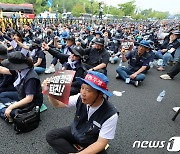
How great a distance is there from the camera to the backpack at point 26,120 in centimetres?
264

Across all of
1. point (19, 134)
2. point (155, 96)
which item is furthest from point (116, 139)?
point (155, 96)

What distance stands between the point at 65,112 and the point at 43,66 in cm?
245

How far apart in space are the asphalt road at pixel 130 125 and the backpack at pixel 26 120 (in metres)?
0.09

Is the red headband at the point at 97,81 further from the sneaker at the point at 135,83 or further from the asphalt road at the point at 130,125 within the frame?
the sneaker at the point at 135,83

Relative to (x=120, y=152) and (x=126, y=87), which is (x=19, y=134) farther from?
(x=126, y=87)

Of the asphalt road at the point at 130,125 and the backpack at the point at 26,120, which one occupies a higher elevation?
the backpack at the point at 26,120

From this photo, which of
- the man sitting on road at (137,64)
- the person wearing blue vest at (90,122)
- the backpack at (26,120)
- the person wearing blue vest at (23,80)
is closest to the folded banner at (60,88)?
the person wearing blue vest at (90,122)

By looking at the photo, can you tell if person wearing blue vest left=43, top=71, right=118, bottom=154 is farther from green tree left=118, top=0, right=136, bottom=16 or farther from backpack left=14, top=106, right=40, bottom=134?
green tree left=118, top=0, right=136, bottom=16

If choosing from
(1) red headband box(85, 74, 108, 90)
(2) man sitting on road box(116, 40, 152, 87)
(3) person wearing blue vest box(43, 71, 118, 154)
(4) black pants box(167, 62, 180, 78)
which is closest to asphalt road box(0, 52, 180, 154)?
(2) man sitting on road box(116, 40, 152, 87)

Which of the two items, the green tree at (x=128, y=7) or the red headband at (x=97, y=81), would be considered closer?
the red headband at (x=97, y=81)

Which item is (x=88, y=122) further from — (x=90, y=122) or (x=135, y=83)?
(x=135, y=83)

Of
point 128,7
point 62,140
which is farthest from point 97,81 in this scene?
point 128,7

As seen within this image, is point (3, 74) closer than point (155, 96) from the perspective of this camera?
Yes

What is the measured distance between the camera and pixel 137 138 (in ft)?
9.48
